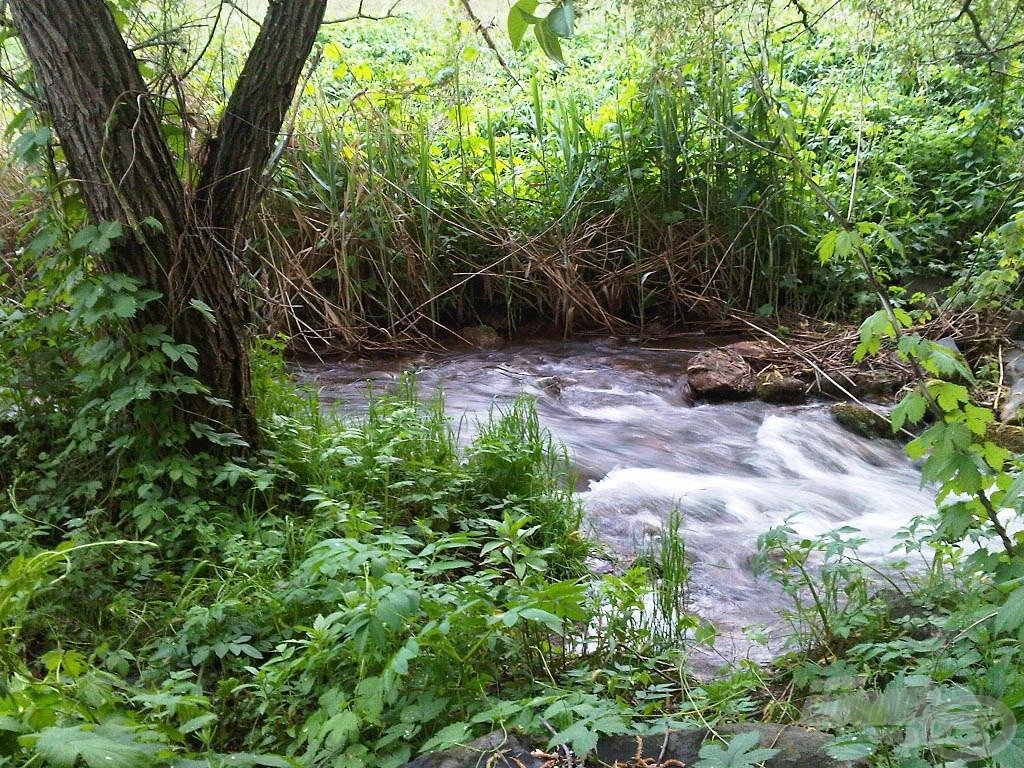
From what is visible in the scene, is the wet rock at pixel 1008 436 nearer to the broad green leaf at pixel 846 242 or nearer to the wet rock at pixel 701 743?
the broad green leaf at pixel 846 242

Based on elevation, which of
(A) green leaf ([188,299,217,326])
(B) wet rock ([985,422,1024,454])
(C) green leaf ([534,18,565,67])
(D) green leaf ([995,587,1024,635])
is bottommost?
(B) wet rock ([985,422,1024,454])

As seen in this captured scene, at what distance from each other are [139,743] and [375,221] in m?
5.30

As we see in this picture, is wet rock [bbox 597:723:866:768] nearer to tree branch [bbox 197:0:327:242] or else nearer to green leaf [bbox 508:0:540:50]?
green leaf [bbox 508:0:540:50]

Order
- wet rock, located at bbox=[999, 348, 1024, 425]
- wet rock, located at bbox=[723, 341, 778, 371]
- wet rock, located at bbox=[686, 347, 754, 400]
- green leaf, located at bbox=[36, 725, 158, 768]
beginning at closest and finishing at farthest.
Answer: green leaf, located at bbox=[36, 725, 158, 768] < wet rock, located at bbox=[999, 348, 1024, 425] < wet rock, located at bbox=[686, 347, 754, 400] < wet rock, located at bbox=[723, 341, 778, 371]

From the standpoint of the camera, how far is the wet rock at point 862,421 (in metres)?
5.67

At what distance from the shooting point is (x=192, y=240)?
11.0ft

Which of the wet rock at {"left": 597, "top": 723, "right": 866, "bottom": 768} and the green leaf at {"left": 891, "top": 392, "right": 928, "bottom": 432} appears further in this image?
the green leaf at {"left": 891, "top": 392, "right": 928, "bottom": 432}

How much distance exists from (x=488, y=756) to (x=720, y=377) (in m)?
4.58

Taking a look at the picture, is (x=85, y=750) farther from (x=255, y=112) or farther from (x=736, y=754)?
(x=255, y=112)

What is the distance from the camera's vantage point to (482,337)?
7.39m

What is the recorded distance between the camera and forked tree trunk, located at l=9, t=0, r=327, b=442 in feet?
10.0

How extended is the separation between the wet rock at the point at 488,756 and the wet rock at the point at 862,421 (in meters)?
4.35

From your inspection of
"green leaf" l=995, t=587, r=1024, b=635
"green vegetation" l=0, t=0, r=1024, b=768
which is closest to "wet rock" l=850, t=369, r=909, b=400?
"green vegetation" l=0, t=0, r=1024, b=768

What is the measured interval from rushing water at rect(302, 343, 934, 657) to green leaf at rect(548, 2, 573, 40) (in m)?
2.41
